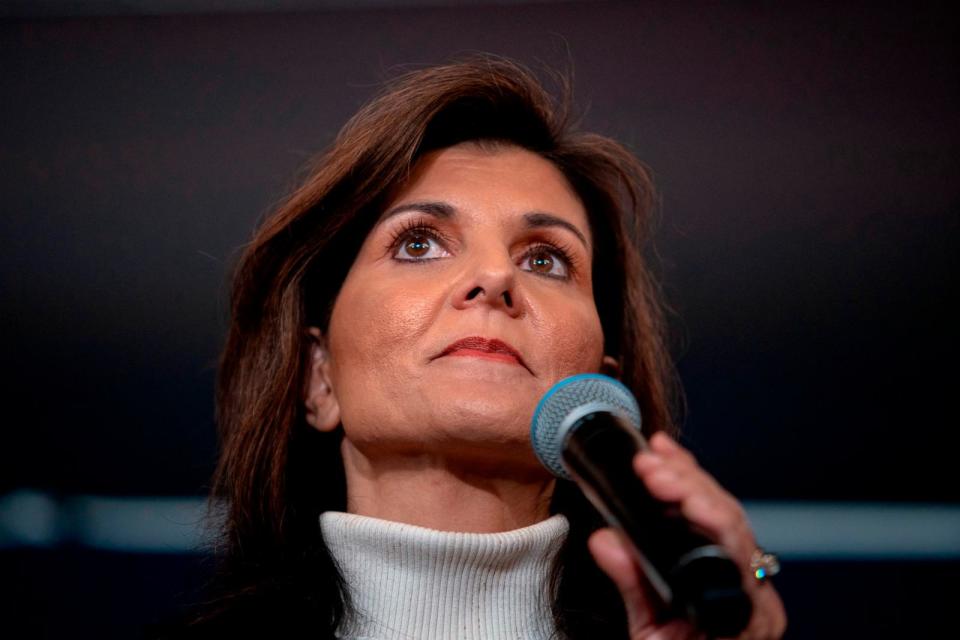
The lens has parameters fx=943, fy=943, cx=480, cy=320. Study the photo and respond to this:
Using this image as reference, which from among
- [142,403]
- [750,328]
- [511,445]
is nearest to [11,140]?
[142,403]

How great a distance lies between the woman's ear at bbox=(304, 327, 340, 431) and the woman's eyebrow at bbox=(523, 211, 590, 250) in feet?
1.38

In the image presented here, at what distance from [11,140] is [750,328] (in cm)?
165

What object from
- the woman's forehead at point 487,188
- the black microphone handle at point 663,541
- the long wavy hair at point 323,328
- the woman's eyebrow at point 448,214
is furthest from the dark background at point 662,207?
the black microphone handle at point 663,541

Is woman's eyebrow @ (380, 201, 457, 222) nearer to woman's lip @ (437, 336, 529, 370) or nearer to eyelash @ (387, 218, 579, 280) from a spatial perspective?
eyelash @ (387, 218, 579, 280)

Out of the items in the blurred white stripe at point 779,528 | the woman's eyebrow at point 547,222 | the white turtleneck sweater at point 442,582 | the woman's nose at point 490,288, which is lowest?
the blurred white stripe at point 779,528

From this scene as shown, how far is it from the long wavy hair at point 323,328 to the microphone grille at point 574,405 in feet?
1.90

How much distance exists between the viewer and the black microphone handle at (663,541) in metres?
0.64

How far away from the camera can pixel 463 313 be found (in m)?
1.33

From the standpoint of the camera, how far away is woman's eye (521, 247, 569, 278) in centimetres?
154

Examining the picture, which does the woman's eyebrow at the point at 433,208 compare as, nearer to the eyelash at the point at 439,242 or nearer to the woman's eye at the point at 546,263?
the eyelash at the point at 439,242

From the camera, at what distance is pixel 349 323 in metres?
1.45

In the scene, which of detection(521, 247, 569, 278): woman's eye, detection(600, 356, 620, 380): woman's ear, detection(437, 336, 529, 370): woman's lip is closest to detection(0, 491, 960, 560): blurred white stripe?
detection(600, 356, 620, 380): woman's ear

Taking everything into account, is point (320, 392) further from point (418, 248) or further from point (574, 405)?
point (574, 405)

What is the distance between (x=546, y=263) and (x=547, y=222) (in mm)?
71
